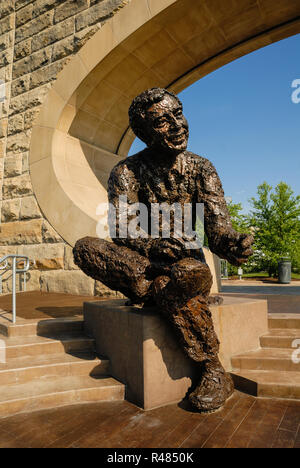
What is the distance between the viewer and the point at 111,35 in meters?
5.70

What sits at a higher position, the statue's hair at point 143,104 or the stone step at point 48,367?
the statue's hair at point 143,104

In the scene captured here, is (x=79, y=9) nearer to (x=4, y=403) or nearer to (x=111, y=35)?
(x=111, y=35)

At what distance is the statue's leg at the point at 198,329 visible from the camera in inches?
81.7

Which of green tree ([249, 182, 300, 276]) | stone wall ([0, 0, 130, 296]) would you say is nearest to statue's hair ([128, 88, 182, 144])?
stone wall ([0, 0, 130, 296])

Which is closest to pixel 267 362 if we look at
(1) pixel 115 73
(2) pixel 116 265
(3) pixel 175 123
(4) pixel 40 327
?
(2) pixel 116 265

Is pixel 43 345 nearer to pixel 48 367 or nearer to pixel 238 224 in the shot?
pixel 48 367

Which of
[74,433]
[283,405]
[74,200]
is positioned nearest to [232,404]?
[283,405]

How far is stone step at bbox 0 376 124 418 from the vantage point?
7.31ft

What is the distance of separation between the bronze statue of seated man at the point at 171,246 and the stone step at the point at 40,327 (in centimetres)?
120

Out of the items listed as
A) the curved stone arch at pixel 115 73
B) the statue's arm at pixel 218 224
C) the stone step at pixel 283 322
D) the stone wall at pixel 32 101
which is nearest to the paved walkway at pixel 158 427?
the statue's arm at pixel 218 224

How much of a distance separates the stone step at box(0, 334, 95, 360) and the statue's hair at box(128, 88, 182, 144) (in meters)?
1.96

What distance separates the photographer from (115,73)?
243 inches

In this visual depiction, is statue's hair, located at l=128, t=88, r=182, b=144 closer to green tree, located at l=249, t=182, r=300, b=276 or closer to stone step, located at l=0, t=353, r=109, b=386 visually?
stone step, located at l=0, t=353, r=109, b=386

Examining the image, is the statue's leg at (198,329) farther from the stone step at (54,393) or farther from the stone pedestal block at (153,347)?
the stone step at (54,393)
